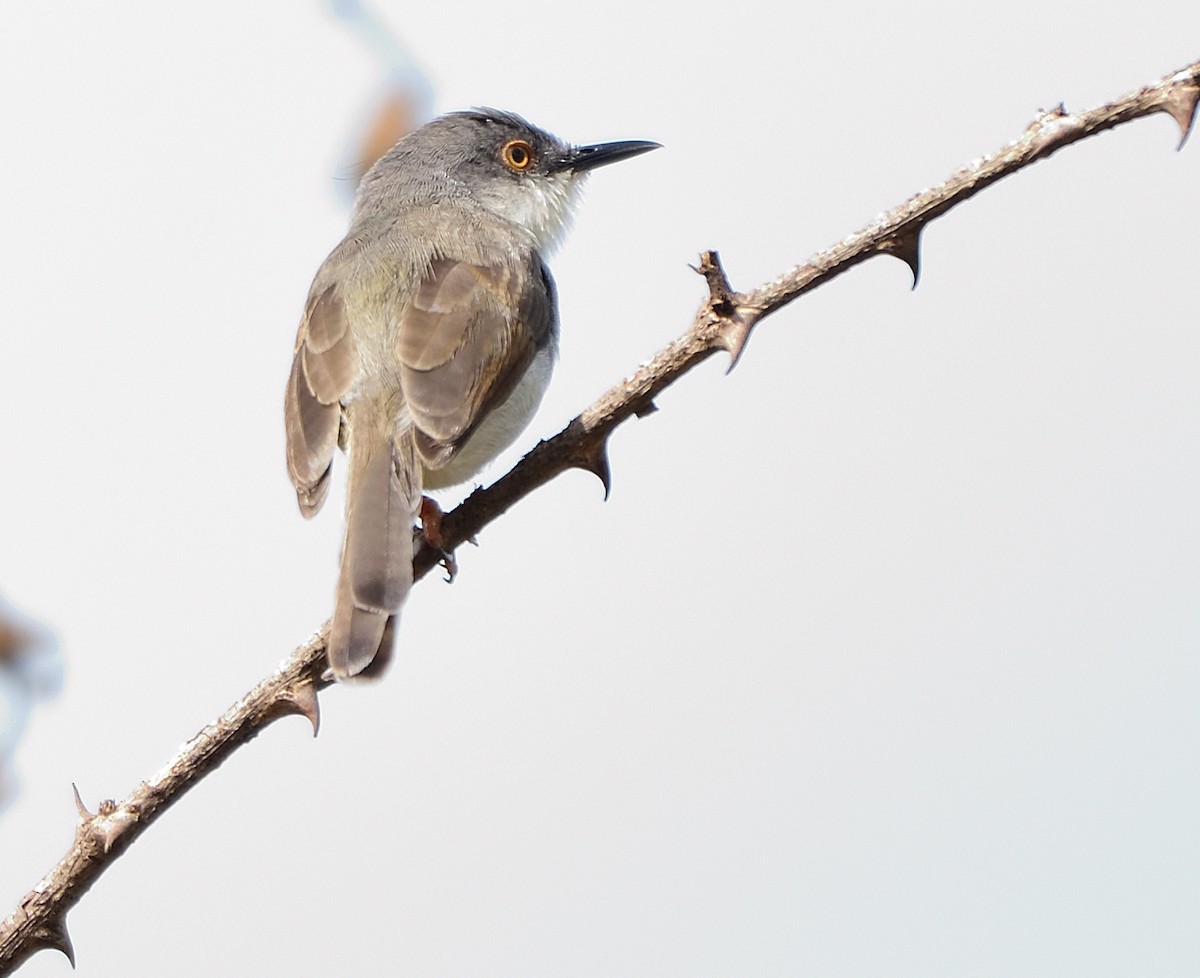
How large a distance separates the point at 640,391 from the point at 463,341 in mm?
1844

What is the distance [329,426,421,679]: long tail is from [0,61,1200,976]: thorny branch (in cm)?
10

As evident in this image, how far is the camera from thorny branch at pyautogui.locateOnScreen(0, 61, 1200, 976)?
293 centimetres

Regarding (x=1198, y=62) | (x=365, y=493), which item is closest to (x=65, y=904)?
(x=365, y=493)

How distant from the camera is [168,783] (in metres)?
3.08

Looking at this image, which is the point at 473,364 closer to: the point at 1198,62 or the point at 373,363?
the point at 373,363

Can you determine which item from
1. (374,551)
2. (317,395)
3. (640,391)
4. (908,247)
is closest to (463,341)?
(317,395)

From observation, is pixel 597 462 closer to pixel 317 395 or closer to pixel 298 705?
pixel 298 705

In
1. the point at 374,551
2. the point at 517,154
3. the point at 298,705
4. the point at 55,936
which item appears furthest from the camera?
the point at 517,154

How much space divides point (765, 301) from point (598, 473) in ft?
2.28

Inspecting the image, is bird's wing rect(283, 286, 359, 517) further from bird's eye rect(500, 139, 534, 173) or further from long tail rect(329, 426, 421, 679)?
bird's eye rect(500, 139, 534, 173)

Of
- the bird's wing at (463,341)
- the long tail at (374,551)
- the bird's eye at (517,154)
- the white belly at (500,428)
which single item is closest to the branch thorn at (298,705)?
the long tail at (374,551)

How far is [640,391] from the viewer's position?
3.47 meters

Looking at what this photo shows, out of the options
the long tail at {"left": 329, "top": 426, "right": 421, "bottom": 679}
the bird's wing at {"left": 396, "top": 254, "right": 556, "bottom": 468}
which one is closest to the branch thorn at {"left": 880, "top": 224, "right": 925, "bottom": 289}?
the long tail at {"left": 329, "top": 426, "right": 421, "bottom": 679}

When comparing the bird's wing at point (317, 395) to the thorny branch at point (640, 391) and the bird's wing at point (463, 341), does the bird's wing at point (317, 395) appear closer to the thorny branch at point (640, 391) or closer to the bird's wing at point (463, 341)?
the bird's wing at point (463, 341)
